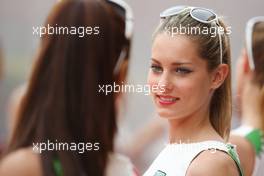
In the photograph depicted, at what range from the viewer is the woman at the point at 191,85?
1751mm

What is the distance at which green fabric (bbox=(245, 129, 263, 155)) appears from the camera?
6.85ft

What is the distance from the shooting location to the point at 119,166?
6.42ft

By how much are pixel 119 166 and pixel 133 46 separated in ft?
1.27

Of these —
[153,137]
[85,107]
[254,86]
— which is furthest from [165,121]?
[254,86]

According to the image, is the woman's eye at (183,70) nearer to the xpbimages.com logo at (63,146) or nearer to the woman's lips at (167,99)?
the woman's lips at (167,99)

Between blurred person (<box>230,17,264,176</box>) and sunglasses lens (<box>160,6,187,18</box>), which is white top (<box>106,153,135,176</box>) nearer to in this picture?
blurred person (<box>230,17,264,176</box>)

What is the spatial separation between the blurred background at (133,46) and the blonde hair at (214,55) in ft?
0.28

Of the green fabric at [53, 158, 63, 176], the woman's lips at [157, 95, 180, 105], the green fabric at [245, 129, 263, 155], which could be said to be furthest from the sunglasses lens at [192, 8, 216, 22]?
the green fabric at [53, 158, 63, 176]

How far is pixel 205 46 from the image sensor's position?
175 centimetres

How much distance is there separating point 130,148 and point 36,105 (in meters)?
0.34

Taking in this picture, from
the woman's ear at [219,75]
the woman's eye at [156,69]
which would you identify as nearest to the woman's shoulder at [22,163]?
the woman's eye at [156,69]

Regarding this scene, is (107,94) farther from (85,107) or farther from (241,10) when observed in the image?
(241,10)

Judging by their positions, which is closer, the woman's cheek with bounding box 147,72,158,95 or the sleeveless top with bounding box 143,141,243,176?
the sleeveless top with bounding box 143,141,243,176

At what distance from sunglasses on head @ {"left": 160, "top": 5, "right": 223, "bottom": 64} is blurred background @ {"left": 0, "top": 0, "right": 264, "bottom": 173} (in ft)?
0.17
